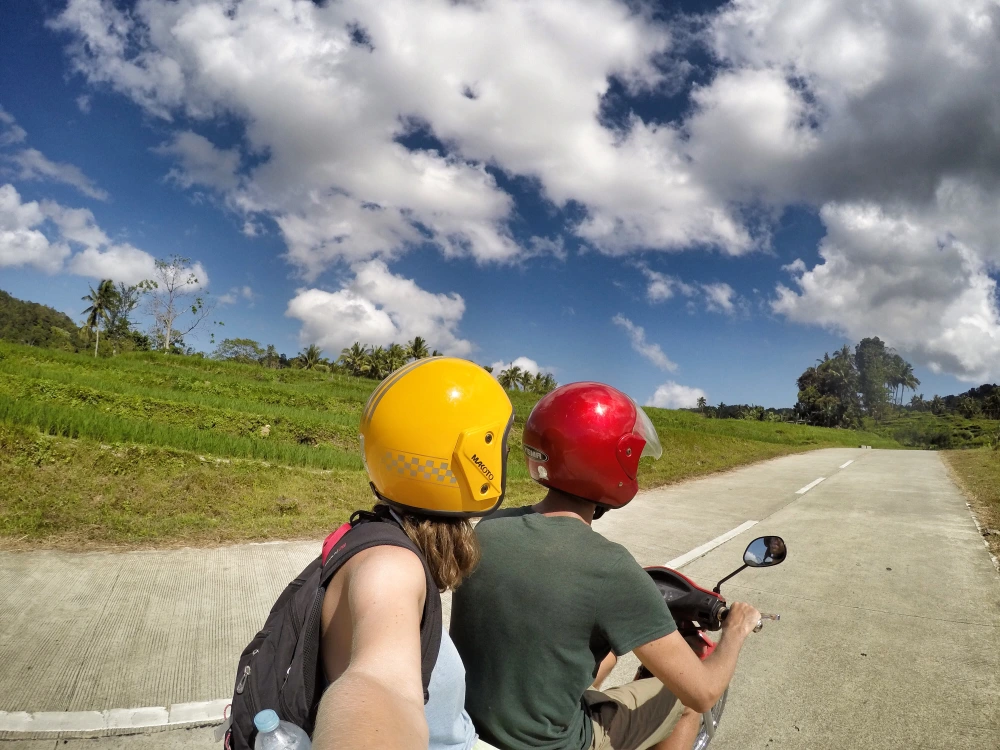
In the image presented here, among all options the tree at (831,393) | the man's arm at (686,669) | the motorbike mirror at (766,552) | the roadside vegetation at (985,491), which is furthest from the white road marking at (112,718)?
the tree at (831,393)

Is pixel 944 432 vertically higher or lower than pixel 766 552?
higher

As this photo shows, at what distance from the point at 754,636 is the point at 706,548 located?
235 centimetres

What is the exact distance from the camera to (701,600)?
2.00 metres

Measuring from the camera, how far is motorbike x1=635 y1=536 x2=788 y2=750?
199 cm

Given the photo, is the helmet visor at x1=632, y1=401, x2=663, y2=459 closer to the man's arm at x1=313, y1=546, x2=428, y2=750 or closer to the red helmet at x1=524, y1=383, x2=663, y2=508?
the red helmet at x1=524, y1=383, x2=663, y2=508

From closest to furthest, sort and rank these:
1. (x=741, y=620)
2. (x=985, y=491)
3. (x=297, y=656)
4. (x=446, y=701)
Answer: (x=297, y=656) → (x=446, y=701) → (x=741, y=620) → (x=985, y=491)

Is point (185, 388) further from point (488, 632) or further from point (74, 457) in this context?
point (488, 632)

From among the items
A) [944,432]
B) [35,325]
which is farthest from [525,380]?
[35,325]

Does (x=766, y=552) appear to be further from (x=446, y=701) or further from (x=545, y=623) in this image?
(x=446, y=701)

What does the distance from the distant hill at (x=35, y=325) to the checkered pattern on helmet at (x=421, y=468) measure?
79.0 m

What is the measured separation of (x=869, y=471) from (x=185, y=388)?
700 inches

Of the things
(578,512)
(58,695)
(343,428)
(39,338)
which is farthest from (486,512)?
(39,338)

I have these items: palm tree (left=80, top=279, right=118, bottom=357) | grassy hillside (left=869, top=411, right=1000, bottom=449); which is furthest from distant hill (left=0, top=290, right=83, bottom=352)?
grassy hillside (left=869, top=411, right=1000, bottom=449)

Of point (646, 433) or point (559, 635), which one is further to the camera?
point (646, 433)
